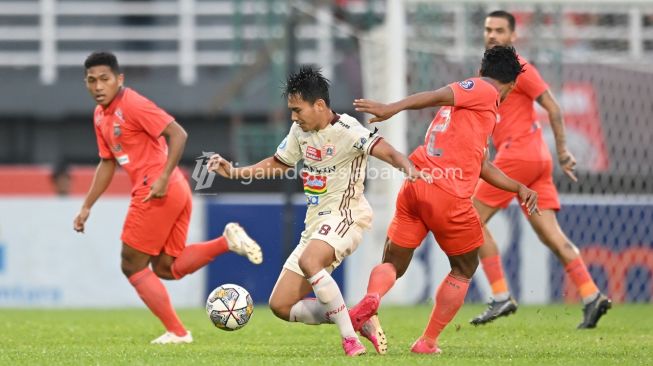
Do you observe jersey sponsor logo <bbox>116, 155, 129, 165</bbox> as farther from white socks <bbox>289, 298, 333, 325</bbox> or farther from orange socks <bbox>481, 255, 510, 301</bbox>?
orange socks <bbox>481, 255, 510, 301</bbox>

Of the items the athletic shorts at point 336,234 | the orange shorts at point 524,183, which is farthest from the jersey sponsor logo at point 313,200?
the orange shorts at point 524,183

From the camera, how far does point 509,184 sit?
8070 millimetres

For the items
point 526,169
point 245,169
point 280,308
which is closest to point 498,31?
point 526,169

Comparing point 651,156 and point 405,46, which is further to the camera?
point 651,156

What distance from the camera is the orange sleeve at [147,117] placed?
900 centimetres

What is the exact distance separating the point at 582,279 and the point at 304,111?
3620 millimetres

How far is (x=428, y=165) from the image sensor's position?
793 cm

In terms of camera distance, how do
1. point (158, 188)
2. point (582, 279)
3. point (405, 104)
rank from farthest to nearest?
point (582, 279) → point (158, 188) → point (405, 104)

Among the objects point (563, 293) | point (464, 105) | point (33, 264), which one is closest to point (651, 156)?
point (563, 293)

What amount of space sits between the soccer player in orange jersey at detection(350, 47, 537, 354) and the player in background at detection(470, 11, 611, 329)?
219cm

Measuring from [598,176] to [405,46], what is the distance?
3.43m

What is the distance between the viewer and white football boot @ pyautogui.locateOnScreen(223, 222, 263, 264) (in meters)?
9.18

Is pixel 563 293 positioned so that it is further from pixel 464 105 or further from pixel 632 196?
pixel 464 105

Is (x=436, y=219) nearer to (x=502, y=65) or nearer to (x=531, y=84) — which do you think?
(x=502, y=65)
